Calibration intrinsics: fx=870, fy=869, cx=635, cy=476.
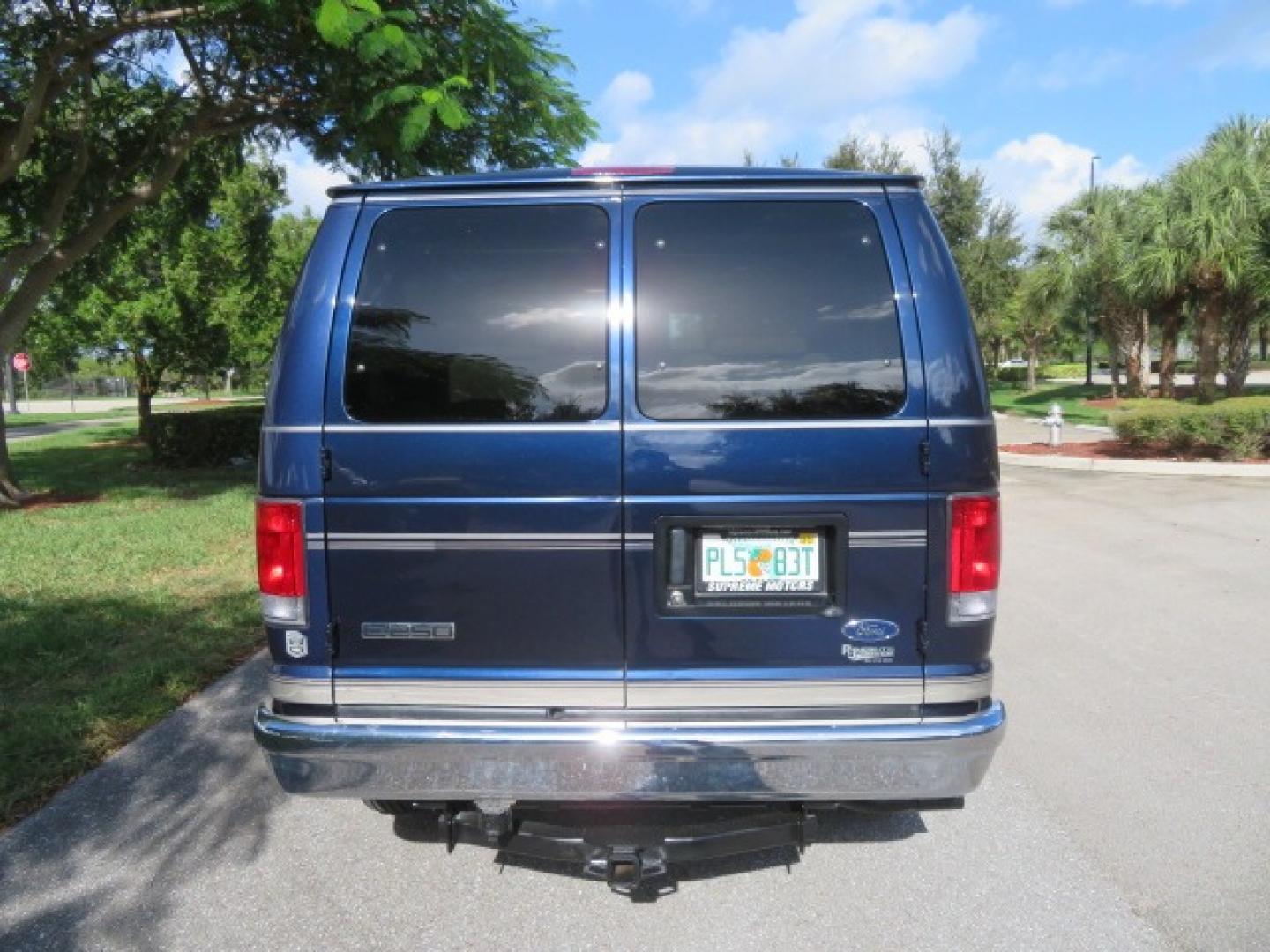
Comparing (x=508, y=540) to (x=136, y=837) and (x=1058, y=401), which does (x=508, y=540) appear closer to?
(x=136, y=837)

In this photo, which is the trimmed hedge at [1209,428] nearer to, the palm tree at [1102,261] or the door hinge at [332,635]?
the palm tree at [1102,261]

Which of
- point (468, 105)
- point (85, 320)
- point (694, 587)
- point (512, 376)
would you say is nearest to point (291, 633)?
point (512, 376)

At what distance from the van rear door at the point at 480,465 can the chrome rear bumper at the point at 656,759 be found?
118 mm

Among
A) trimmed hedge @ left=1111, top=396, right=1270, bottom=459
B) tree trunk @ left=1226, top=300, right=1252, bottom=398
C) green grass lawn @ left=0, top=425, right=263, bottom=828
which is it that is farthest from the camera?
tree trunk @ left=1226, top=300, right=1252, bottom=398

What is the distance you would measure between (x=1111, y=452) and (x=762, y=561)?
14.6m

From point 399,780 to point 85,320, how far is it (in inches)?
730

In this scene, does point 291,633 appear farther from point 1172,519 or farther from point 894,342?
point 1172,519

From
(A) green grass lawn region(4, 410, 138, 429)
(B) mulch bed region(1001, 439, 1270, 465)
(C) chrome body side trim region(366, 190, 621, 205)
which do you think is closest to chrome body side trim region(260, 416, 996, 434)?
(C) chrome body side trim region(366, 190, 621, 205)

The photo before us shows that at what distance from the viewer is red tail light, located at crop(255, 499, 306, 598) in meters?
2.59

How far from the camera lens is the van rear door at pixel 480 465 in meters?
2.56

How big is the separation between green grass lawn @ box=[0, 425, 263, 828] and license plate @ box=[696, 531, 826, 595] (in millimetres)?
2988

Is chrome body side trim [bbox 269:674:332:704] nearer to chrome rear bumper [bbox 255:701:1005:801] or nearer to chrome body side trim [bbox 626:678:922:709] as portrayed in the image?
chrome rear bumper [bbox 255:701:1005:801]

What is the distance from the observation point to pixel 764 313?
2.65m

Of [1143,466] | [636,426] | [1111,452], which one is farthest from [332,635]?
[1111,452]
